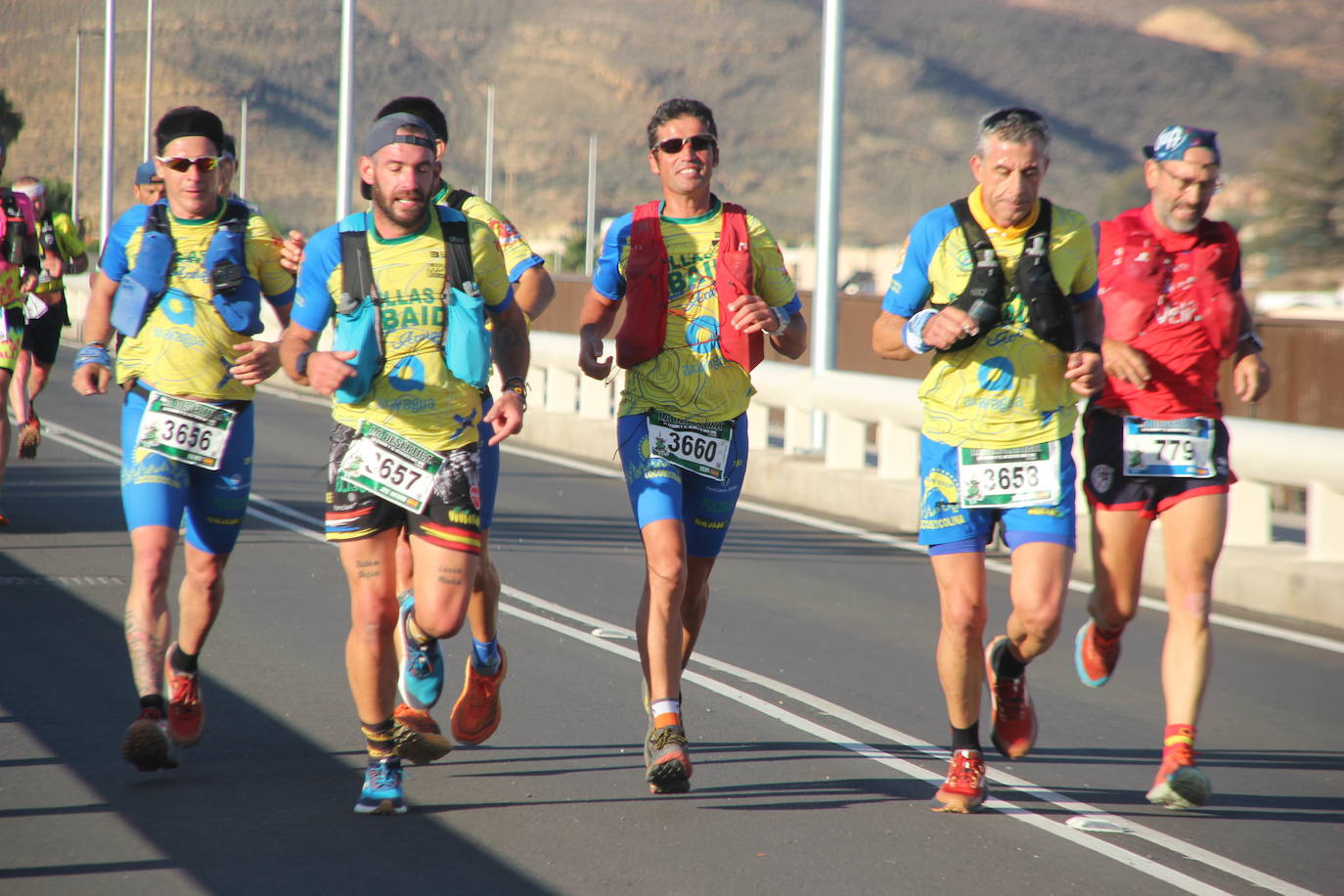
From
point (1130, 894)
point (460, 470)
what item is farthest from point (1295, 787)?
point (460, 470)

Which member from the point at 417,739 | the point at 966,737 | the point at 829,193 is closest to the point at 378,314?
the point at 417,739

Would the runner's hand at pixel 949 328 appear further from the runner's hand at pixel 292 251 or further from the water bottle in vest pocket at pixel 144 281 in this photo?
the water bottle in vest pocket at pixel 144 281

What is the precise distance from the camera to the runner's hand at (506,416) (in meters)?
5.54

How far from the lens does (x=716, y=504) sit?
6.25 m

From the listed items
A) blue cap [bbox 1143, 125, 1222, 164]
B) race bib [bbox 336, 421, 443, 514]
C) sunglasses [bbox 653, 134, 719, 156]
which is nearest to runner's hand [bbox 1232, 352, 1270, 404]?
blue cap [bbox 1143, 125, 1222, 164]

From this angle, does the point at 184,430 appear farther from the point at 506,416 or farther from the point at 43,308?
the point at 43,308

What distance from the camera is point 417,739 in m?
5.82

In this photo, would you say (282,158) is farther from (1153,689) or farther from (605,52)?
(1153,689)

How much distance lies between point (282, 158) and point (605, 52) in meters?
35.1

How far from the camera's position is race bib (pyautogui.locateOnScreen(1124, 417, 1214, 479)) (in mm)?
6059

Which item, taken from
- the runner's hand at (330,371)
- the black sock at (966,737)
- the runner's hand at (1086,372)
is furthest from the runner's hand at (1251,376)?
the runner's hand at (330,371)

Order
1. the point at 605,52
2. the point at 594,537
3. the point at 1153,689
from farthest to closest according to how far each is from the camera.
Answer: the point at 605,52 < the point at 594,537 < the point at 1153,689

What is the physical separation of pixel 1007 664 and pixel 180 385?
2982 millimetres

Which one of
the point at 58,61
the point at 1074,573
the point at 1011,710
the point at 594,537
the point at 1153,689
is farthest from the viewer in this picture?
the point at 58,61
